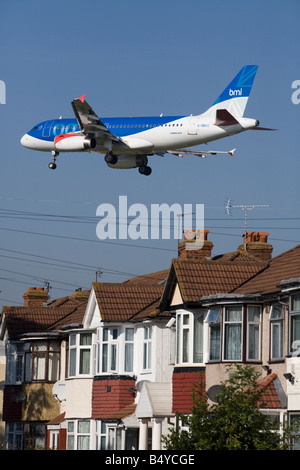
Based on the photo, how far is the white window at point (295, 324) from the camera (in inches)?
1212

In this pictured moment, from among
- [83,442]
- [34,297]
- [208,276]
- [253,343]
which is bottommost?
[83,442]

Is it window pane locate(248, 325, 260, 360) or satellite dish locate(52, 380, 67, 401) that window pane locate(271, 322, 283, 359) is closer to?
window pane locate(248, 325, 260, 360)

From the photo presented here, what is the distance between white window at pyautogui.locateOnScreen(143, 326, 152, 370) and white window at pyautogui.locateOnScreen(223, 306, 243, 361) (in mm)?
8059

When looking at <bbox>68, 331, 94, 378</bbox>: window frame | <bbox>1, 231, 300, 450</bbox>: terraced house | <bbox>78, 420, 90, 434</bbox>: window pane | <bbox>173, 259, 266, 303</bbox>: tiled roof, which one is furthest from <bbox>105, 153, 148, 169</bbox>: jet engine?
<bbox>173, 259, 266, 303</bbox>: tiled roof

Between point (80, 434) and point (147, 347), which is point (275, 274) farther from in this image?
point (80, 434)

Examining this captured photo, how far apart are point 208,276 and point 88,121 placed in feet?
62.8

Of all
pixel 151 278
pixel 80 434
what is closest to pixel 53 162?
pixel 151 278

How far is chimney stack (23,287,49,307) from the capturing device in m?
61.7

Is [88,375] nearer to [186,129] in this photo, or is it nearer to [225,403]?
[186,129]

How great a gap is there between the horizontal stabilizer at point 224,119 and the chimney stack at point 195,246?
627 cm

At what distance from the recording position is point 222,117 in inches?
1955

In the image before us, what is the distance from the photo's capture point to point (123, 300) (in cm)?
4459

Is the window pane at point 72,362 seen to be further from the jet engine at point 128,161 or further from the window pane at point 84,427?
the jet engine at point 128,161
